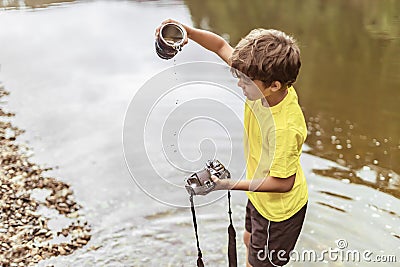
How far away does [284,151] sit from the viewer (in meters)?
1.84

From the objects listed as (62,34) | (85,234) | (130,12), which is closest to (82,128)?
(85,234)

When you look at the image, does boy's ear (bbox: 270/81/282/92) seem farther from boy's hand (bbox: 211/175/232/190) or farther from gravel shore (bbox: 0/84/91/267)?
gravel shore (bbox: 0/84/91/267)

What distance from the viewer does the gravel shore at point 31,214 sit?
9.59ft

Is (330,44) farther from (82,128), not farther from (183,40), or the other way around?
(183,40)

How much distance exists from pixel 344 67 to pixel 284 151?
4227 mm

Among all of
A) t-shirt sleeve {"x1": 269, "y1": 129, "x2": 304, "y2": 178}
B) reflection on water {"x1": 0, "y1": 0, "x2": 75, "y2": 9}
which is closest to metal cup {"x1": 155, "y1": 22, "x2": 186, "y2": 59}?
t-shirt sleeve {"x1": 269, "y1": 129, "x2": 304, "y2": 178}

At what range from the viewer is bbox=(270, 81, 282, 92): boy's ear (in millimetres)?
1825

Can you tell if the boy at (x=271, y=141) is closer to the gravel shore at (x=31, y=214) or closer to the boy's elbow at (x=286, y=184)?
the boy's elbow at (x=286, y=184)

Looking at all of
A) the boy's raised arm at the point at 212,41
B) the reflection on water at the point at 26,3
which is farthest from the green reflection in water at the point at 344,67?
the reflection on water at the point at 26,3

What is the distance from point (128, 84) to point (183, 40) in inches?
138

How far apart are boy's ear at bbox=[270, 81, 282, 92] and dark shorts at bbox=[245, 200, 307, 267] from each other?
1.81 ft

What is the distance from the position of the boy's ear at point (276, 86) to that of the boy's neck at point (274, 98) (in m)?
0.04
